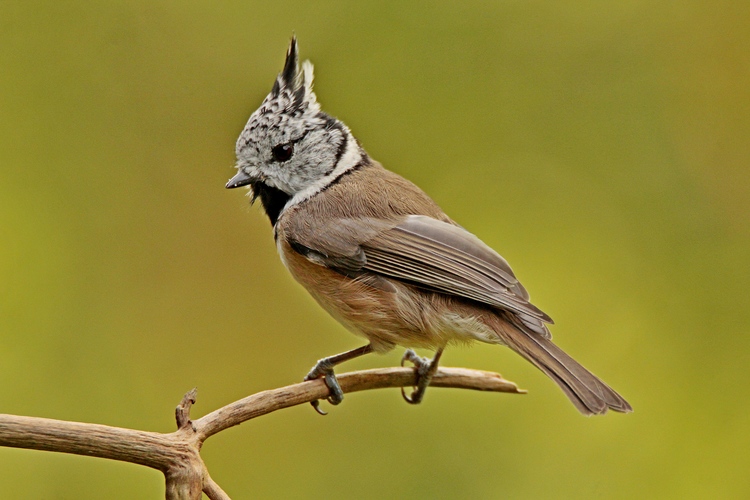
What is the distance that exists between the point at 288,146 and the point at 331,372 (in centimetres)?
92

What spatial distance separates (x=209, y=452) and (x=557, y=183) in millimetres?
2072

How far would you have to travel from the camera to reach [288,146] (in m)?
2.93

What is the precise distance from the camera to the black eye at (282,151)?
290cm

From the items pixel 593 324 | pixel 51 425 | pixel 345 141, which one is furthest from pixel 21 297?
pixel 593 324

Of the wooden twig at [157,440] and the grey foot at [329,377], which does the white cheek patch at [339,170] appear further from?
the wooden twig at [157,440]

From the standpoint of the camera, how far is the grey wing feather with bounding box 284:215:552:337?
2.54 m

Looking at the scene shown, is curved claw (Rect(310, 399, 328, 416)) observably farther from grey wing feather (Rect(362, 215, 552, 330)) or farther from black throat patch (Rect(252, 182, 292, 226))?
black throat patch (Rect(252, 182, 292, 226))

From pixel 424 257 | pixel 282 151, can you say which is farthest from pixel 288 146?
pixel 424 257

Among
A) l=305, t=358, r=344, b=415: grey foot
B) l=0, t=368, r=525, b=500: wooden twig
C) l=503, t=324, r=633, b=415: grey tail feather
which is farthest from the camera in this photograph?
l=305, t=358, r=344, b=415: grey foot

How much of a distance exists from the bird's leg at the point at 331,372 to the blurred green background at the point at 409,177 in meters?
0.52

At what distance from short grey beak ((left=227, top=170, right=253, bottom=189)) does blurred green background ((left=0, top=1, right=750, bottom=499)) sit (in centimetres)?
25

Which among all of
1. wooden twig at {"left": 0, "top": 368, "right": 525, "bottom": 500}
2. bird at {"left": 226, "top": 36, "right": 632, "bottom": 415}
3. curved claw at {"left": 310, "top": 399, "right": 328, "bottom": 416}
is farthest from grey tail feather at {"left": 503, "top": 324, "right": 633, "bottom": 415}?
wooden twig at {"left": 0, "top": 368, "right": 525, "bottom": 500}

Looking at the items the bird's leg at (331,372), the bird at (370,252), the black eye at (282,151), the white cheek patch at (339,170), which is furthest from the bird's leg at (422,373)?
the black eye at (282,151)

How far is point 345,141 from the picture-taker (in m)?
3.17
